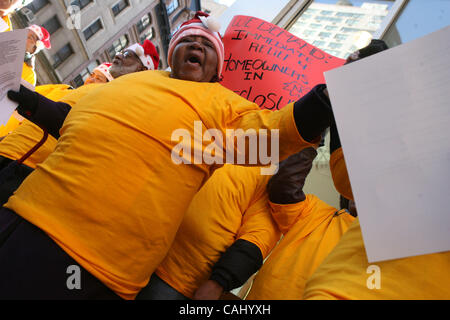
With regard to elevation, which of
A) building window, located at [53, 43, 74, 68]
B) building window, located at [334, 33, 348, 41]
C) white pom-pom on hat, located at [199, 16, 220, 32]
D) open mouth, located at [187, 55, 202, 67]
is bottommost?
building window, located at [53, 43, 74, 68]

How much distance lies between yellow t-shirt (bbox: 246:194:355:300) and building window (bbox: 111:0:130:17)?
4824mm

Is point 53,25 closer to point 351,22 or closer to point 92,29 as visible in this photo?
point 92,29

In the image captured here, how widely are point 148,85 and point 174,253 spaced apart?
0.62 metres

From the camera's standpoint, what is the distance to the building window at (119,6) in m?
4.43

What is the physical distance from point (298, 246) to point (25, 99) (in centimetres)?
98

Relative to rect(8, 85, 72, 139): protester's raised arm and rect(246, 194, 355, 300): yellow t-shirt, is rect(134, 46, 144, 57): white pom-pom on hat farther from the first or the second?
rect(246, 194, 355, 300): yellow t-shirt

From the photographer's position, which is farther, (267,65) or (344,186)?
(267,65)

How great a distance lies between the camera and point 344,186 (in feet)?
1.96

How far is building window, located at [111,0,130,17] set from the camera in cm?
443

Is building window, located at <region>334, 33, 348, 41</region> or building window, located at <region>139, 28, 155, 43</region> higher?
building window, located at <region>334, 33, 348, 41</region>

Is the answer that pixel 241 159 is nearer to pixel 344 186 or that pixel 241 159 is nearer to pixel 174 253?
pixel 344 186

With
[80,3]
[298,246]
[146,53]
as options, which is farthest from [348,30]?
[80,3]

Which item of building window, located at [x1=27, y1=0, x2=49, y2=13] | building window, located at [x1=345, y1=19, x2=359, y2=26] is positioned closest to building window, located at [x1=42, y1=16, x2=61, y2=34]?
building window, located at [x1=27, y1=0, x2=49, y2=13]
